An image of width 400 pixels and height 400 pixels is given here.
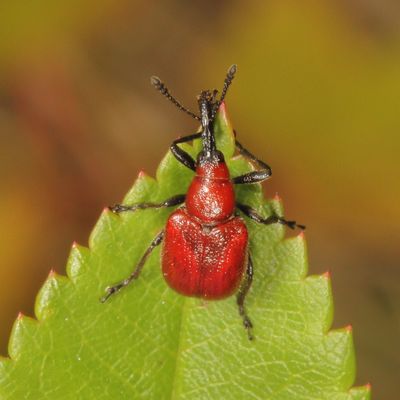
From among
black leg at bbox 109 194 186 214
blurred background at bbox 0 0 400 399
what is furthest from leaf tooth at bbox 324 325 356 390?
blurred background at bbox 0 0 400 399

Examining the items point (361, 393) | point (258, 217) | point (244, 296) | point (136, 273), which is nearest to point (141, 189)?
point (136, 273)

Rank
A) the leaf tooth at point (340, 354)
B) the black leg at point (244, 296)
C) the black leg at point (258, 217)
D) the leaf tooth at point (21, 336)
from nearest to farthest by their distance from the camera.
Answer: the leaf tooth at point (21, 336) → the leaf tooth at point (340, 354) → the black leg at point (244, 296) → the black leg at point (258, 217)

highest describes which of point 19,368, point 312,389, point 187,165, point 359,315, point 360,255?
point 360,255

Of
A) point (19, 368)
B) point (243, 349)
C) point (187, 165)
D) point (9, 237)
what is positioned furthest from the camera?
point (9, 237)

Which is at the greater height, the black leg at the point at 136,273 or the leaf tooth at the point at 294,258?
the leaf tooth at the point at 294,258

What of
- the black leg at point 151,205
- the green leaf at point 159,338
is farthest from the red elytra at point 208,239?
the green leaf at point 159,338

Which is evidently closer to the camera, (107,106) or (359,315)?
(359,315)

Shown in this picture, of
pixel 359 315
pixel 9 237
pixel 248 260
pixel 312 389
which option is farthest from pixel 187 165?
pixel 359 315

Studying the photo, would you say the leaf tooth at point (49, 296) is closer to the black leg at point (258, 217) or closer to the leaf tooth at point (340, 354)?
the black leg at point (258, 217)

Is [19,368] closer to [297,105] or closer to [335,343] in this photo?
[335,343]
